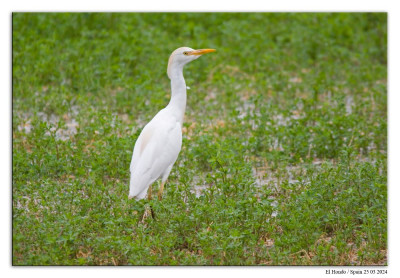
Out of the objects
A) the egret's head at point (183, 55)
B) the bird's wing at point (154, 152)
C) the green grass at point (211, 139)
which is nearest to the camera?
the green grass at point (211, 139)

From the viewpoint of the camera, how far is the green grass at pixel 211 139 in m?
5.04

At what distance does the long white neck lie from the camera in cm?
588

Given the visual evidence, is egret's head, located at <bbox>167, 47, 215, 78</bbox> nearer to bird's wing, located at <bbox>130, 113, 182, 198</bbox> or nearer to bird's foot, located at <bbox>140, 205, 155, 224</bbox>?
bird's wing, located at <bbox>130, 113, 182, 198</bbox>

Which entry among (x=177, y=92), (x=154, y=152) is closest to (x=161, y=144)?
(x=154, y=152)

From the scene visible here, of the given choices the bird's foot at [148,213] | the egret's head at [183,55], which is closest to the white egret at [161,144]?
the egret's head at [183,55]

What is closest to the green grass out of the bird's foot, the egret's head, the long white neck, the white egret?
the bird's foot

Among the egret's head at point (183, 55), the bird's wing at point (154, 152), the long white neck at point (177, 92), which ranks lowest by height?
the bird's wing at point (154, 152)

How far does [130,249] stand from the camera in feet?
15.9

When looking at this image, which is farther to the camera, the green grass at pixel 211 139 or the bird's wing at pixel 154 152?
the bird's wing at pixel 154 152

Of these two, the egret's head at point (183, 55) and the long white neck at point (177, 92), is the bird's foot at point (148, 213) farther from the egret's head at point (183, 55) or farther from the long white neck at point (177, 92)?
the egret's head at point (183, 55)

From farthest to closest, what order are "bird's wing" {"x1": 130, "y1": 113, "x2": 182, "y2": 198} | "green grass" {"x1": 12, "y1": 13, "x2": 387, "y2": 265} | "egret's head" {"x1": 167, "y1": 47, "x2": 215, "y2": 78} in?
"egret's head" {"x1": 167, "y1": 47, "x2": 215, "y2": 78} → "bird's wing" {"x1": 130, "y1": 113, "x2": 182, "y2": 198} → "green grass" {"x1": 12, "y1": 13, "x2": 387, "y2": 265}
